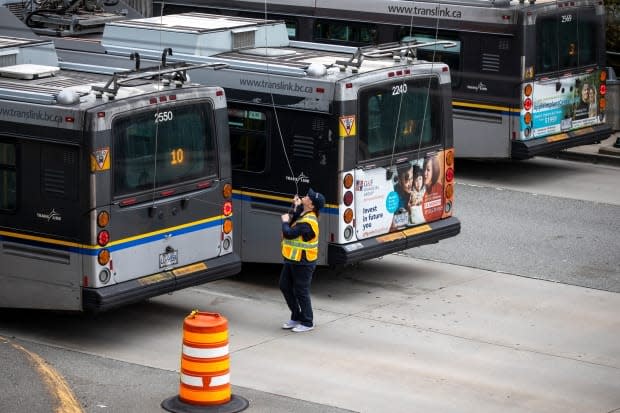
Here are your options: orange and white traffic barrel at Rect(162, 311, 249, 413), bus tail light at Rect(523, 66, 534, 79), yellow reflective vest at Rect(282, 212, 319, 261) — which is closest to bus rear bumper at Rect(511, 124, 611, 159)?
bus tail light at Rect(523, 66, 534, 79)

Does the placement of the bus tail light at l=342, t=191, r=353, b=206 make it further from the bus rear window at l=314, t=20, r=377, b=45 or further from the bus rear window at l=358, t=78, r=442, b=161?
the bus rear window at l=314, t=20, r=377, b=45

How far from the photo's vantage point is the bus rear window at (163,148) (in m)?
12.2

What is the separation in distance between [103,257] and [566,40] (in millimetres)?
9641

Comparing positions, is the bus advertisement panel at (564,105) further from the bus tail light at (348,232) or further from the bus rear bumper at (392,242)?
the bus tail light at (348,232)

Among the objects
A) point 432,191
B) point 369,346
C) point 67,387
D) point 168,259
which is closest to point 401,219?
point 432,191

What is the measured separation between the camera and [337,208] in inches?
541

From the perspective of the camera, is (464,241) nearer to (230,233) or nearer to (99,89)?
(230,233)

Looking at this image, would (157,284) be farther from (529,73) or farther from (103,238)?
(529,73)

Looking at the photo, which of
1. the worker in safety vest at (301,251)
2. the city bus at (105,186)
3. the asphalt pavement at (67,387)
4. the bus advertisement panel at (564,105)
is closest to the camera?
the asphalt pavement at (67,387)

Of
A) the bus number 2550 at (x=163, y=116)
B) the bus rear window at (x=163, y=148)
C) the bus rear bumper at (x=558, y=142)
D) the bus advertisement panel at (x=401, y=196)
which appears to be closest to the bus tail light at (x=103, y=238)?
the bus rear window at (x=163, y=148)

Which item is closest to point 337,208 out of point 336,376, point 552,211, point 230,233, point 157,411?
point 230,233

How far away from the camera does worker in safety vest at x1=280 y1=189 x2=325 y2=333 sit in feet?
42.0

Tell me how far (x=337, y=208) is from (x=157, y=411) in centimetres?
378

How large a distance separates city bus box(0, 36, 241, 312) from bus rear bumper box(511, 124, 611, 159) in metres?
6.93
